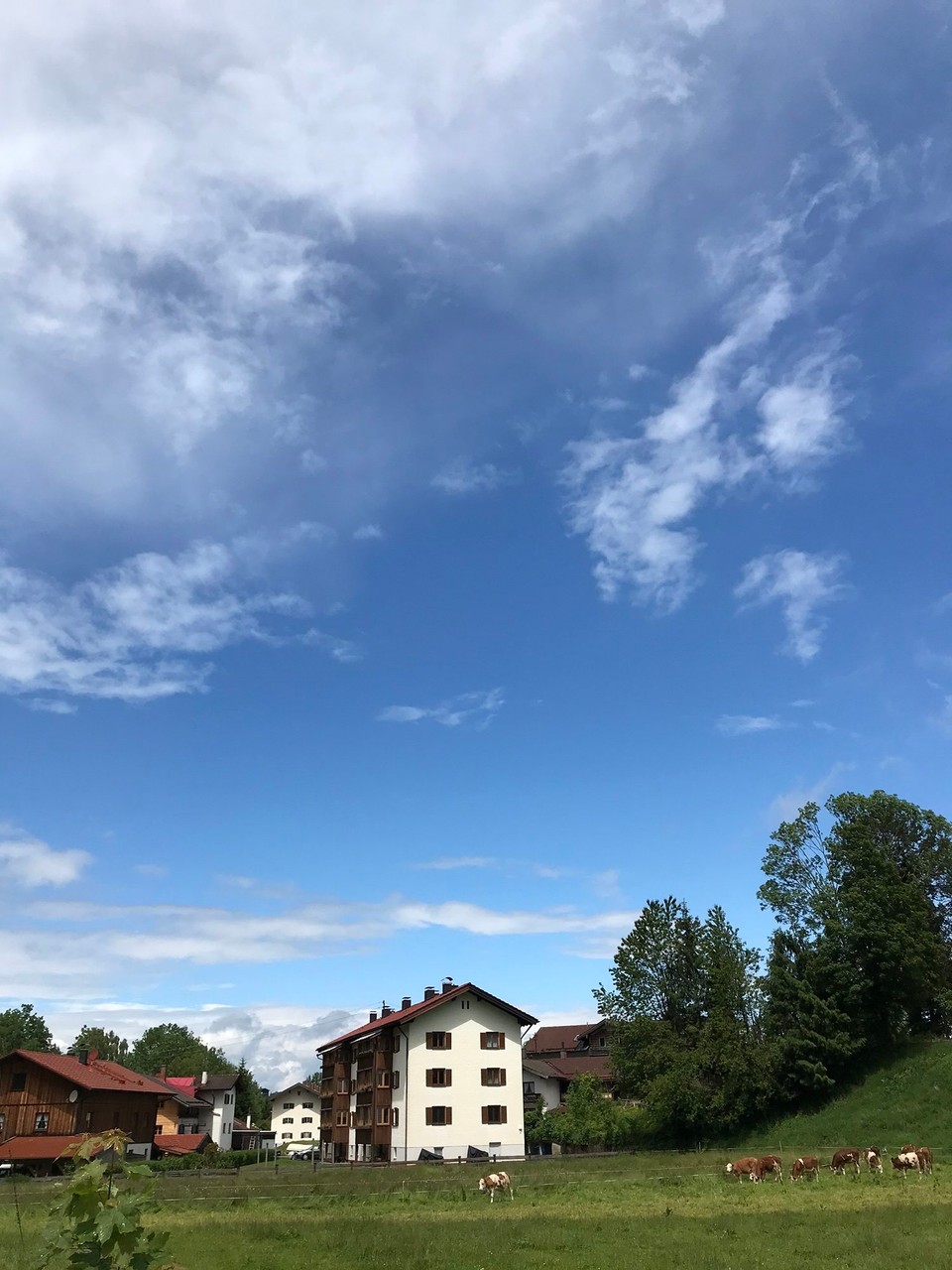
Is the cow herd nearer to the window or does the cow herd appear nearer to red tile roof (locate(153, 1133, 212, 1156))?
the window

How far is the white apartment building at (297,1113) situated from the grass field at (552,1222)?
106692mm

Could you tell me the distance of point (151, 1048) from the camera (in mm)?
187000

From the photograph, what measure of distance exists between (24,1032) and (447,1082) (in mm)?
116363

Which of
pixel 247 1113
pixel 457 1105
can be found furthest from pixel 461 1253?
pixel 247 1113

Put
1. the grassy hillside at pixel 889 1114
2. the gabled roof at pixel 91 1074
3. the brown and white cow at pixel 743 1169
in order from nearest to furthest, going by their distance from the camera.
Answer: the brown and white cow at pixel 743 1169
the grassy hillside at pixel 889 1114
the gabled roof at pixel 91 1074

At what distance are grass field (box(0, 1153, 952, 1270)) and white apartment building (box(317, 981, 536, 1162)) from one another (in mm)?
27496

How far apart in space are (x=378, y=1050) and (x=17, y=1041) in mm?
103920

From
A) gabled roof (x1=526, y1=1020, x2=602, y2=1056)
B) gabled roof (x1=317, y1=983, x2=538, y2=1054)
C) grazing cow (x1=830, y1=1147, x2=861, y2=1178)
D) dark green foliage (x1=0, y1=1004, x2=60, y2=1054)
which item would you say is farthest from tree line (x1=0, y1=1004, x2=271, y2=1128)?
grazing cow (x1=830, y1=1147, x2=861, y2=1178)

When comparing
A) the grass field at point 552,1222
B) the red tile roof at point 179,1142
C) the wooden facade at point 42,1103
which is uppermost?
the wooden facade at point 42,1103

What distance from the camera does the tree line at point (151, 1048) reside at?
151375 mm

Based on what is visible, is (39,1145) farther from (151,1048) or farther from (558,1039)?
(151,1048)

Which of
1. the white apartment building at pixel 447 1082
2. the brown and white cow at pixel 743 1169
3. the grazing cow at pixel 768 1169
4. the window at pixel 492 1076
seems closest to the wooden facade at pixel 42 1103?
the white apartment building at pixel 447 1082

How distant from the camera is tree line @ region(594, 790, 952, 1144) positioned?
6306 cm

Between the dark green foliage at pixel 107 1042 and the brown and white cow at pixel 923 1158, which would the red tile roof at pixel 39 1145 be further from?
the dark green foliage at pixel 107 1042
